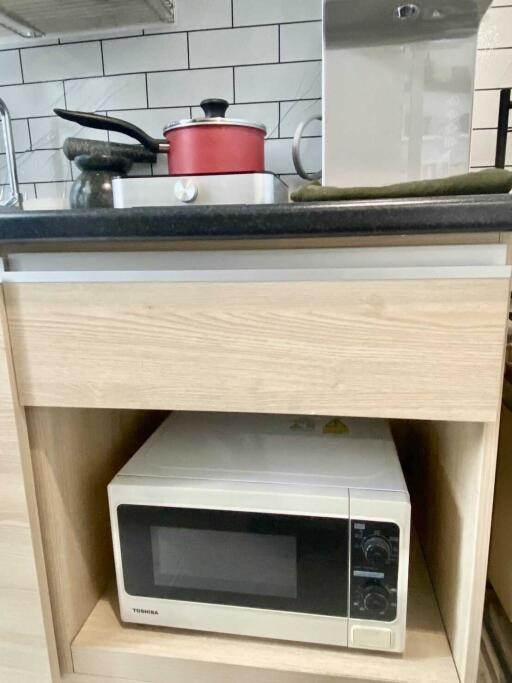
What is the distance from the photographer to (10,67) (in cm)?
118

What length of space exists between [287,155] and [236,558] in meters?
0.85

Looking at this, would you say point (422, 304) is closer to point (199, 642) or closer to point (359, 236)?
point (359, 236)

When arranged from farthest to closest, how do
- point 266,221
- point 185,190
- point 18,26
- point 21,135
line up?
point 21,135 < point 18,26 < point 185,190 < point 266,221

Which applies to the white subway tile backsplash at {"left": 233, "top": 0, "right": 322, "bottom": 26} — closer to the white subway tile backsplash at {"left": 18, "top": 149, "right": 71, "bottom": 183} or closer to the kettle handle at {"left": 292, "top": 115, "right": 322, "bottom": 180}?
A: the kettle handle at {"left": 292, "top": 115, "right": 322, "bottom": 180}

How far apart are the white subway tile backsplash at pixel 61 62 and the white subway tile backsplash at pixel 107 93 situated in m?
0.02

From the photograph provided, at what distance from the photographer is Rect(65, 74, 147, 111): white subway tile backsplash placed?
114 cm

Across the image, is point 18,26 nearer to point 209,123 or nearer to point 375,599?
point 209,123

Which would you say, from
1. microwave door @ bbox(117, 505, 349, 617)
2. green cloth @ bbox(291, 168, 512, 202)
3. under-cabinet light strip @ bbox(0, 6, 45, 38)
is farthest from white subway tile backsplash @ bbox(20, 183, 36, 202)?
green cloth @ bbox(291, 168, 512, 202)

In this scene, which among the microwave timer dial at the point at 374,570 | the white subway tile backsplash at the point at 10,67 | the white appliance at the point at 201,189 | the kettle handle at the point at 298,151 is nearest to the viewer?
the microwave timer dial at the point at 374,570

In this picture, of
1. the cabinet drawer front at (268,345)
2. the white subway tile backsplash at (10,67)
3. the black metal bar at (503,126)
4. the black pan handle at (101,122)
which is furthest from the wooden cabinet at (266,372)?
the white subway tile backsplash at (10,67)

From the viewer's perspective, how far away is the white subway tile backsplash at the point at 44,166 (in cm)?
121

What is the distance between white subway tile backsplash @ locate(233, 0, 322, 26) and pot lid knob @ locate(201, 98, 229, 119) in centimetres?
31

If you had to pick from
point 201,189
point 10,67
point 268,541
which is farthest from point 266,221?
point 10,67

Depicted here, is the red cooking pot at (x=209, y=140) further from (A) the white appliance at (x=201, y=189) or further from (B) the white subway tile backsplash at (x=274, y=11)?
(B) the white subway tile backsplash at (x=274, y=11)
